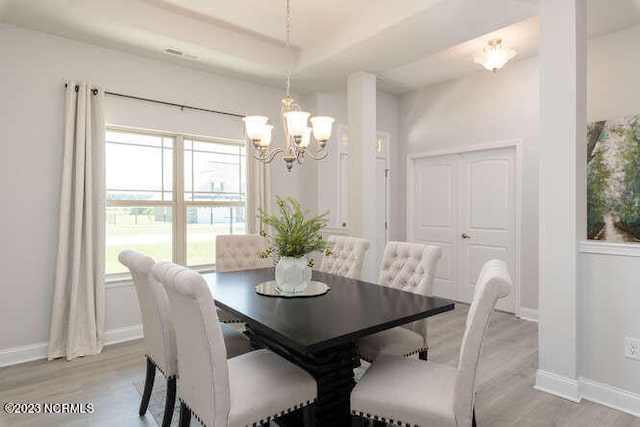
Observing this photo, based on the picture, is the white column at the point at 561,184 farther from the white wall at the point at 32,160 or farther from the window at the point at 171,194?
the white wall at the point at 32,160

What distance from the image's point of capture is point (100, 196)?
3455 mm

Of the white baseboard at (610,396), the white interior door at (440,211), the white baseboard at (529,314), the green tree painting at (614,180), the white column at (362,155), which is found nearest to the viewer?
the white baseboard at (610,396)

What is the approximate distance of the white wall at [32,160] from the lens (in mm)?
3137

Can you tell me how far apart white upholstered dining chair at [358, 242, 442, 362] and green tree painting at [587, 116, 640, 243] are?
2.15 meters

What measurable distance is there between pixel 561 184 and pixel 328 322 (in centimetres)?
191

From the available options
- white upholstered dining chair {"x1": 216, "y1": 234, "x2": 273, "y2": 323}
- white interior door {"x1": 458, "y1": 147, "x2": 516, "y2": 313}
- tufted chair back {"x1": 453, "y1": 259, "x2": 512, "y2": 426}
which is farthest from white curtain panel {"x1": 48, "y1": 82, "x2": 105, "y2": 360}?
white interior door {"x1": 458, "y1": 147, "x2": 516, "y2": 313}

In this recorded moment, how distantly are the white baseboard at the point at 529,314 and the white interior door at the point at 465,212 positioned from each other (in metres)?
0.17

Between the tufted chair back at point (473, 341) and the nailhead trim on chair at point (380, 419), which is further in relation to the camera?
the nailhead trim on chair at point (380, 419)

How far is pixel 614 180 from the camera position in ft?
11.5

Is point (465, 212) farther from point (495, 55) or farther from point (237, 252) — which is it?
point (237, 252)

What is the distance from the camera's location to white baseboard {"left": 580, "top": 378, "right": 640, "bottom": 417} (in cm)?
237

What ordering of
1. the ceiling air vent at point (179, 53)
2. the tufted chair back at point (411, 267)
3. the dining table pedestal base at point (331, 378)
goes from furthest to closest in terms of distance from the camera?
the ceiling air vent at point (179, 53), the tufted chair back at point (411, 267), the dining table pedestal base at point (331, 378)

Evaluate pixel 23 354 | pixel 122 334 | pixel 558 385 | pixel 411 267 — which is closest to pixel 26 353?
pixel 23 354

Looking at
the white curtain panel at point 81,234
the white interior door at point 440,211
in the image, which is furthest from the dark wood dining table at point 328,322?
the white interior door at point 440,211
